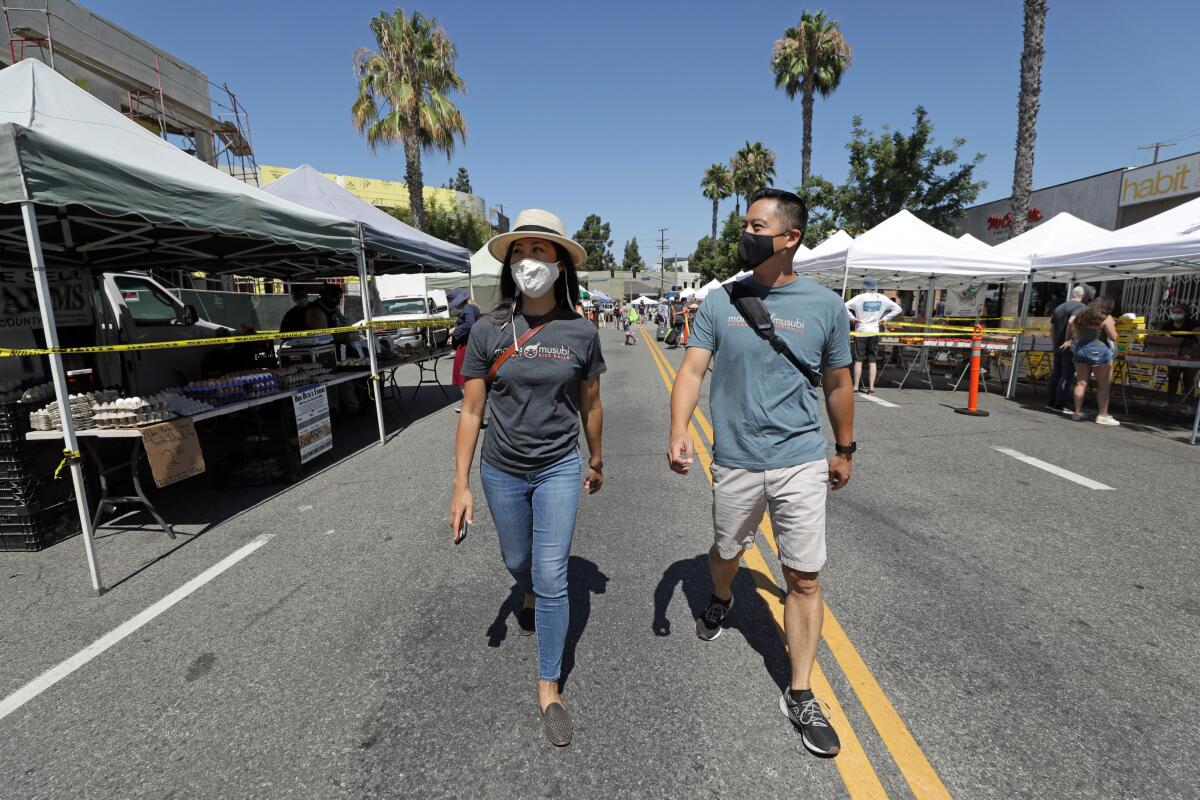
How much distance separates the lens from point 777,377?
7.92 feet

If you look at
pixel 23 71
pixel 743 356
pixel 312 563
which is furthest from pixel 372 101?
pixel 743 356

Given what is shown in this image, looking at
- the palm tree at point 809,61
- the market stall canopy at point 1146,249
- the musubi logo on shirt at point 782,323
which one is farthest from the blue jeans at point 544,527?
the palm tree at point 809,61

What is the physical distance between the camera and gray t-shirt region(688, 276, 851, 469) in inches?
94.8

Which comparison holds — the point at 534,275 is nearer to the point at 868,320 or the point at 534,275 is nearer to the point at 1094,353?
the point at 1094,353

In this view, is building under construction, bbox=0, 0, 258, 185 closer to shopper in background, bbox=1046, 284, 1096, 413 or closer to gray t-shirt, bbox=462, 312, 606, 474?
gray t-shirt, bbox=462, 312, 606, 474

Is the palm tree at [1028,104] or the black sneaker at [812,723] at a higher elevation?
the palm tree at [1028,104]

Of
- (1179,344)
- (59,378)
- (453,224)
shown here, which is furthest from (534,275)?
(453,224)

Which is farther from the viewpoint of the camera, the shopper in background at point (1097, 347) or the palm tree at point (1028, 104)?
the palm tree at point (1028, 104)

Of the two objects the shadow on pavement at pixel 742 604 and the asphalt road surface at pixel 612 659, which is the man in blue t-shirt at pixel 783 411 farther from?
the asphalt road surface at pixel 612 659

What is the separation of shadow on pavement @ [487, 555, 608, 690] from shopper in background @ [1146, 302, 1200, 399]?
11.0 meters

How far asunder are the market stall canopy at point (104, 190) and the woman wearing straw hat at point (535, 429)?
10.6 ft

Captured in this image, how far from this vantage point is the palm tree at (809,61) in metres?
27.8

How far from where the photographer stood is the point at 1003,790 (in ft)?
6.80

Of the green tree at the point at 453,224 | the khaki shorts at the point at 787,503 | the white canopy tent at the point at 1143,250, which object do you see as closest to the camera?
the khaki shorts at the point at 787,503
